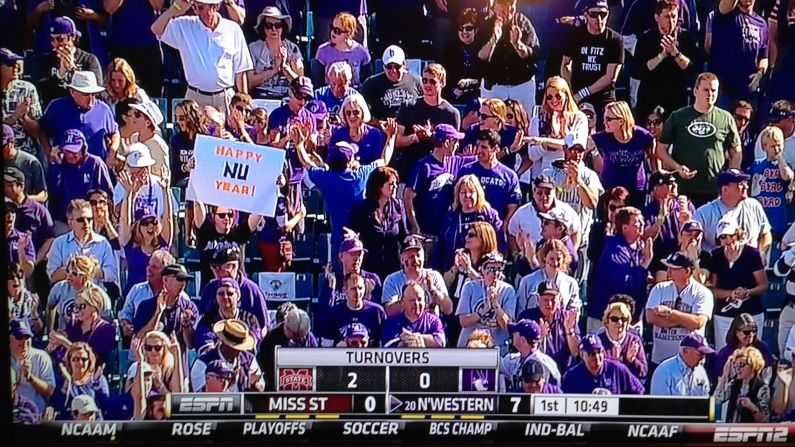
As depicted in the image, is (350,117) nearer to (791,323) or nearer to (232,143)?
(232,143)

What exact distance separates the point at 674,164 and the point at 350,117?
0.91 m

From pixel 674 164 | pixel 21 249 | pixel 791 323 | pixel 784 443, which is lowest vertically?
pixel 784 443

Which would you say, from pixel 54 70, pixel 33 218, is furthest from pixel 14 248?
pixel 54 70

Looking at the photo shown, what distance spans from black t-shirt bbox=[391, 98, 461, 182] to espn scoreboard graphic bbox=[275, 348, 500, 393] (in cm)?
53

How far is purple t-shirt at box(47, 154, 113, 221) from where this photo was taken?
3.00 m

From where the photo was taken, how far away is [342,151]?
9.93 feet

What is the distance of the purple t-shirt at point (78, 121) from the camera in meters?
3.00

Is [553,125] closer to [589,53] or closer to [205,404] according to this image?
[589,53]

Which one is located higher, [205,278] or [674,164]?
[674,164]

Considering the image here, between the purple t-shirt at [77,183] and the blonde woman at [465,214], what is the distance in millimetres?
953

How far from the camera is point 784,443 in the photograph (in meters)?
3.09

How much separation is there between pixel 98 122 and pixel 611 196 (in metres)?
1.44

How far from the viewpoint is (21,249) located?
9.89 feet

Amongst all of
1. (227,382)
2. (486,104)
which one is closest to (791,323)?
(486,104)
